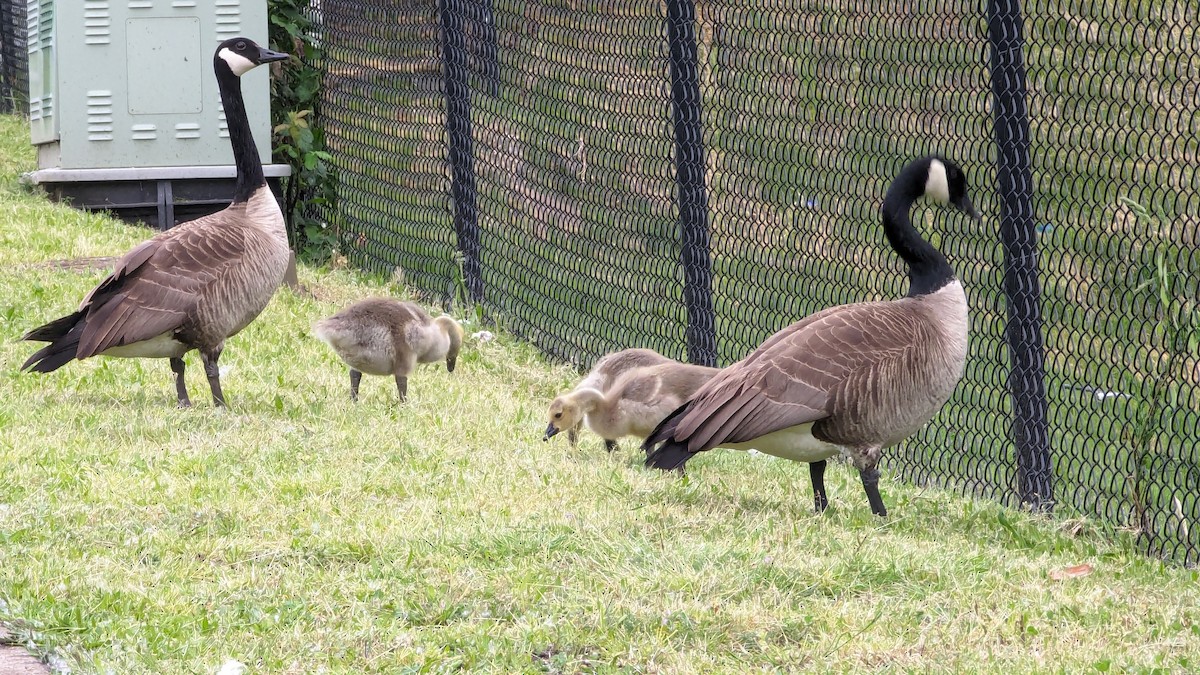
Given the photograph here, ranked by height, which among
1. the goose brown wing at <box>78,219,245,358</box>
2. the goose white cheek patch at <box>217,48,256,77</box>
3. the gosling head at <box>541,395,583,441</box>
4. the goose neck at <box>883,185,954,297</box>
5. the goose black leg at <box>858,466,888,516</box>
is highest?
the goose white cheek patch at <box>217,48,256,77</box>

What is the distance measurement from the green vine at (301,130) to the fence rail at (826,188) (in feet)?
1.96

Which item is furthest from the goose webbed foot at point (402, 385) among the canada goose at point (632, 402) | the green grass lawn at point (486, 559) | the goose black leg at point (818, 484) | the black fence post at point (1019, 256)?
the black fence post at point (1019, 256)

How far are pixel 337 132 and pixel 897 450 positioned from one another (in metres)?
6.88

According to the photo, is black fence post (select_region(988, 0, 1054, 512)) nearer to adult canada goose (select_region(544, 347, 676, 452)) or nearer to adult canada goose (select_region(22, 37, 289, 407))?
adult canada goose (select_region(544, 347, 676, 452))

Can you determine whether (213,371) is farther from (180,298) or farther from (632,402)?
(632,402)

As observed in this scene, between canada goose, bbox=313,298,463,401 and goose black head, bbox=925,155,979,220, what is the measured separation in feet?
9.38

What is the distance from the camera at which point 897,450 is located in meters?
7.54

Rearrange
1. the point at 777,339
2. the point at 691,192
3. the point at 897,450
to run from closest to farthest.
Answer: the point at 777,339, the point at 897,450, the point at 691,192

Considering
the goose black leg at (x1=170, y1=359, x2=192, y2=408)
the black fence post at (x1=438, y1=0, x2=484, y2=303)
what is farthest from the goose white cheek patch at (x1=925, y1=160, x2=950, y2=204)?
the black fence post at (x1=438, y1=0, x2=484, y2=303)

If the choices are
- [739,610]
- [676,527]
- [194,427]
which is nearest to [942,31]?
[676,527]

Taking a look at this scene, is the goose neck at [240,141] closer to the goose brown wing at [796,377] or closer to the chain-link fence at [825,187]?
the chain-link fence at [825,187]

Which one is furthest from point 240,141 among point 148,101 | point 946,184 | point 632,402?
point 148,101

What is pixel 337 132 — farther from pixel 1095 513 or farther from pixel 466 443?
pixel 1095 513

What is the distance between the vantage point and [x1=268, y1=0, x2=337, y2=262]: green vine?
12.6m
